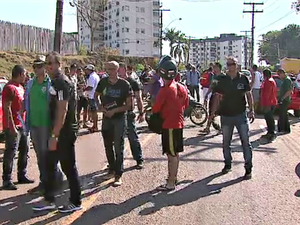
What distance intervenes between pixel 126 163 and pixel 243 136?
2214 millimetres

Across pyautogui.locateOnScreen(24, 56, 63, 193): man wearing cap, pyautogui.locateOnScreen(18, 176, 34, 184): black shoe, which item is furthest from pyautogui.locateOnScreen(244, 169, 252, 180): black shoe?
pyautogui.locateOnScreen(18, 176, 34, 184): black shoe

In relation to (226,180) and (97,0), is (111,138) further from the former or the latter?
(97,0)

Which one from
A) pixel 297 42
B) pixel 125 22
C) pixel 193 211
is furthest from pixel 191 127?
pixel 297 42

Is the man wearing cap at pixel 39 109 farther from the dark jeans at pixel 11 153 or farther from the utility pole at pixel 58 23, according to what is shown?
the utility pole at pixel 58 23

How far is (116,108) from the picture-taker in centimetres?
682

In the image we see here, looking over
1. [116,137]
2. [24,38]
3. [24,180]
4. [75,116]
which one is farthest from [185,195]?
[24,38]

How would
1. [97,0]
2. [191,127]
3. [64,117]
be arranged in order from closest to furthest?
[64,117]
[191,127]
[97,0]

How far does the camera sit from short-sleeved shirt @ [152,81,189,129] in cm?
641

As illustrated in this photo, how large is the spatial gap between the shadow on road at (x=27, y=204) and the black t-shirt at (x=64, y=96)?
3.67 feet

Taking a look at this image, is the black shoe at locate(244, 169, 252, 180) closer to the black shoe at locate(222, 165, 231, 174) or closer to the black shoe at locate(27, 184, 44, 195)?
the black shoe at locate(222, 165, 231, 174)

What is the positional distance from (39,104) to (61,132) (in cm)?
56

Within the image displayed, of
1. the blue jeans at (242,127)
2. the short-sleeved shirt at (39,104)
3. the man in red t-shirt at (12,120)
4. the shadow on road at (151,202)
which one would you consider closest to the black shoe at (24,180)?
the man in red t-shirt at (12,120)

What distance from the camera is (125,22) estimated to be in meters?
105

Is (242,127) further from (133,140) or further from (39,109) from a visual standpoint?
(39,109)
